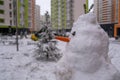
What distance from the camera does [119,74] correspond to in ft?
10.8

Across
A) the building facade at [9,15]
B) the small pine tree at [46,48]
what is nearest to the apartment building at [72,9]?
the building facade at [9,15]

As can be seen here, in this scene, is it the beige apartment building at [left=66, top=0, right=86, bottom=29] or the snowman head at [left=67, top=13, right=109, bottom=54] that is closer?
the snowman head at [left=67, top=13, right=109, bottom=54]

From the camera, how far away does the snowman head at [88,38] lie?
3289 millimetres

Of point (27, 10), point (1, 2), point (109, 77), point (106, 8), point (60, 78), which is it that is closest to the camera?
point (109, 77)

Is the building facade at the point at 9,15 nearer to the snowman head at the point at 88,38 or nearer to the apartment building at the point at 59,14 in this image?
the apartment building at the point at 59,14

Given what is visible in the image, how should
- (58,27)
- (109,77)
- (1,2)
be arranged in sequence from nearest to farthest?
(109,77) → (1,2) → (58,27)

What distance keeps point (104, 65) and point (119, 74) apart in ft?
0.98

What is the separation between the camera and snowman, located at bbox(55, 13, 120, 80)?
3.25 metres

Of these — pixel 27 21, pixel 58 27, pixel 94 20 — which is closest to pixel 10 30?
pixel 27 21

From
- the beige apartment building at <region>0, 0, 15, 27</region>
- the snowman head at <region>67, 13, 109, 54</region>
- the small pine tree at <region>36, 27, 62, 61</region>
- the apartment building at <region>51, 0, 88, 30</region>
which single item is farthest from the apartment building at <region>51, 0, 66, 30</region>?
the snowman head at <region>67, 13, 109, 54</region>

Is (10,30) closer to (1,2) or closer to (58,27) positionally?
(1,2)

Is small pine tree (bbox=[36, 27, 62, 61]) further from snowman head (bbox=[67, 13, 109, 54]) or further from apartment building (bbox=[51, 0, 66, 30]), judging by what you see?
apartment building (bbox=[51, 0, 66, 30])

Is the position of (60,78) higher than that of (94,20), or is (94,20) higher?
(94,20)

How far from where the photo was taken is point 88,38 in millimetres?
3322
